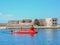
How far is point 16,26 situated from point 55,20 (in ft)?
93.7

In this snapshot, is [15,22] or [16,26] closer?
[16,26]

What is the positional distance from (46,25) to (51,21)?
33.6ft

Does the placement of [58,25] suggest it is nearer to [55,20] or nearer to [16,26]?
[55,20]

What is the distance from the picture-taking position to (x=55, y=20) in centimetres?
15575

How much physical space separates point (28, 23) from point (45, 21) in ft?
44.4

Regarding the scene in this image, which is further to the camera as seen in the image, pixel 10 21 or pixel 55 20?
pixel 10 21

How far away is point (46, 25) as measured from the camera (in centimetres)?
16250

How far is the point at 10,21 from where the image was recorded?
166 metres

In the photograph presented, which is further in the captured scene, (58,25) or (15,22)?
(15,22)

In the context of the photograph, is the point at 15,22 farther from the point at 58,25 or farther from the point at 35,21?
the point at 58,25

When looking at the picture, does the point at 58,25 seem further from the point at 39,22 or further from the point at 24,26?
the point at 24,26

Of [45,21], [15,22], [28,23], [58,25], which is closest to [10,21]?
[15,22]

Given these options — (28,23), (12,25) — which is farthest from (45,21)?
(12,25)

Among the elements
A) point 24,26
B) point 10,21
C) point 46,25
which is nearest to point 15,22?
point 10,21
